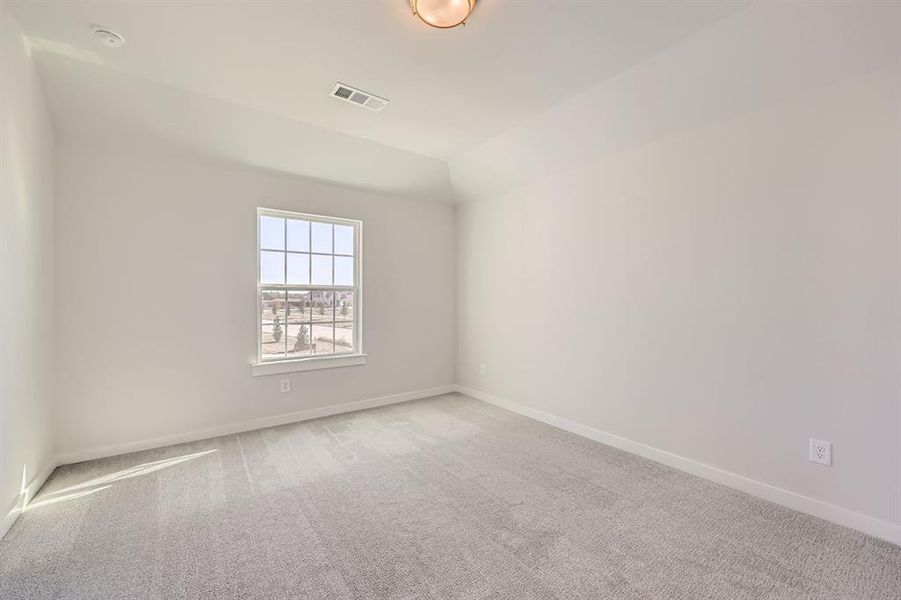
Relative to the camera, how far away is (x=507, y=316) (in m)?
4.17

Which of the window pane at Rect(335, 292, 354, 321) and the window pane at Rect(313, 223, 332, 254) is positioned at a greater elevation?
the window pane at Rect(313, 223, 332, 254)

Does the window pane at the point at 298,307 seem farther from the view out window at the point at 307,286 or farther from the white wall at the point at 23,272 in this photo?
the white wall at the point at 23,272

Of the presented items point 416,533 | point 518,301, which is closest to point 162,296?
point 416,533

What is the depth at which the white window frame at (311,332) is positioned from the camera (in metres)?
3.51

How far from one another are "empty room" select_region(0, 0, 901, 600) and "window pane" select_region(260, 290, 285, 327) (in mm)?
43

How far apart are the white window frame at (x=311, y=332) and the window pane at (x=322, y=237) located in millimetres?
50

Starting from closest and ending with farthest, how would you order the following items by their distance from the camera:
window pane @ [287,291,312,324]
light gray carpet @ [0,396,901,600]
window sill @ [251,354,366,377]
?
1. light gray carpet @ [0,396,901,600]
2. window sill @ [251,354,366,377]
3. window pane @ [287,291,312,324]

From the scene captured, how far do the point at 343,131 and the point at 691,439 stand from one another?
3.61 metres

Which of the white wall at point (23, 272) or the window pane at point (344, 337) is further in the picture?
the window pane at point (344, 337)

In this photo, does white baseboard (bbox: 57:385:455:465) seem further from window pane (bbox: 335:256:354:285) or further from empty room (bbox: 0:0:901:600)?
window pane (bbox: 335:256:354:285)

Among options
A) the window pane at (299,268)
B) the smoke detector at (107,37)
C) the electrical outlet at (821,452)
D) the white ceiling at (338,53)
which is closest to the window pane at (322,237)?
the window pane at (299,268)

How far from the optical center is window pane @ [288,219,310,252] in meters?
3.75

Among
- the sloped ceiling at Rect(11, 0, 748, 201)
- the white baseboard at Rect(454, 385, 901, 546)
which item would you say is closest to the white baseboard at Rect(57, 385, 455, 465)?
the white baseboard at Rect(454, 385, 901, 546)


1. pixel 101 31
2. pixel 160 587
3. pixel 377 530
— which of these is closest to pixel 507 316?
pixel 377 530
